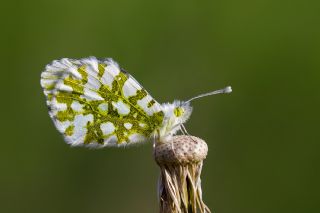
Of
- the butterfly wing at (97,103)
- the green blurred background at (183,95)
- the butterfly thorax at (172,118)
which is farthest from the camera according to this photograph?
the green blurred background at (183,95)

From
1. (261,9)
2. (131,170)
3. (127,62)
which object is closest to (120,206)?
(131,170)

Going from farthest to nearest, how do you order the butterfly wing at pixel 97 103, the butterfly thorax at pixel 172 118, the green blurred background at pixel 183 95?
the green blurred background at pixel 183 95, the butterfly wing at pixel 97 103, the butterfly thorax at pixel 172 118

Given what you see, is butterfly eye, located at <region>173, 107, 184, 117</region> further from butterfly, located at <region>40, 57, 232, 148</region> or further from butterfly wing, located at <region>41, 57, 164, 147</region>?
butterfly wing, located at <region>41, 57, 164, 147</region>

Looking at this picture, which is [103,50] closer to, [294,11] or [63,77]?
[294,11]

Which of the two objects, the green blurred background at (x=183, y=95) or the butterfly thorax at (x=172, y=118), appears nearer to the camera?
the butterfly thorax at (x=172, y=118)

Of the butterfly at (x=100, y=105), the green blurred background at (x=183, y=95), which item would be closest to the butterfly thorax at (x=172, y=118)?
the butterfly at (x=100, y=105)

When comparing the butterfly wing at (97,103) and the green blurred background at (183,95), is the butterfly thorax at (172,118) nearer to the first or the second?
the butterfly wing at (97,103)

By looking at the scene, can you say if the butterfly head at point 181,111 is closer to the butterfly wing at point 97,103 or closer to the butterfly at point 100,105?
the butterfly at point 100,105
